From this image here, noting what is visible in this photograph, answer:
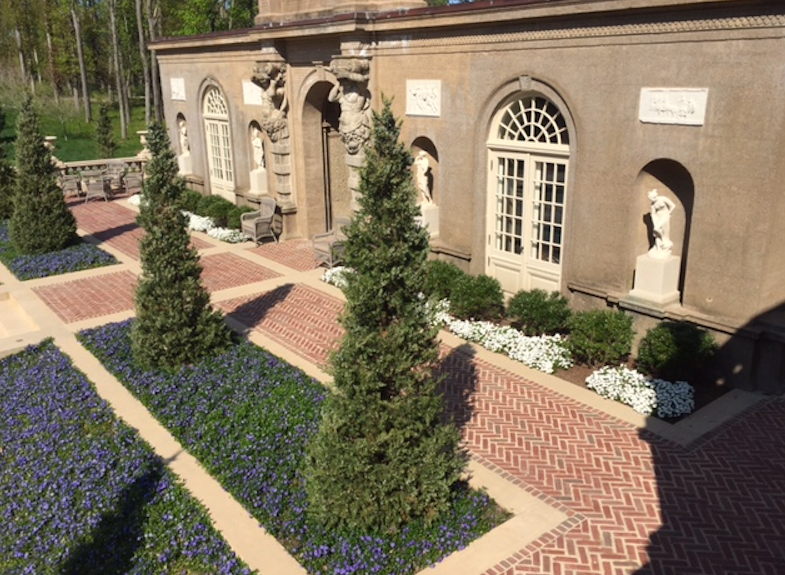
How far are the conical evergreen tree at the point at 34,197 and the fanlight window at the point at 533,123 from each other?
1067 cm

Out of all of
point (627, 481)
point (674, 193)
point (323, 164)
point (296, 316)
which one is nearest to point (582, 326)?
point (674, 193)

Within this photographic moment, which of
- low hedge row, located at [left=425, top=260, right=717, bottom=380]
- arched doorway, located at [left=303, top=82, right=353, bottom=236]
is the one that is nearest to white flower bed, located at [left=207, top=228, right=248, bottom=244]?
arched doorway, located at [left=303, top=82, right=353, bottom=236]

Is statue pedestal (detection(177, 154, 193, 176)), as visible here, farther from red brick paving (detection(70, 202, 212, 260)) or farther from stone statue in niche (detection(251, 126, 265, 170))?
stone statue in niche (detection(251, 126, 265, 170))

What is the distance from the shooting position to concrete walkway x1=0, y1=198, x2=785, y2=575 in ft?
20.0

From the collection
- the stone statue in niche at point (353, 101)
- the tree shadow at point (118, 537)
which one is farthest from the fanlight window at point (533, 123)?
the tree shadow at point (118, 537)

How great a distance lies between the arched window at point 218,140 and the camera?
20.0 m

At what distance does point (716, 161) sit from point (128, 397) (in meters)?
8.49

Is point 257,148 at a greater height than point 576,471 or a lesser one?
greater

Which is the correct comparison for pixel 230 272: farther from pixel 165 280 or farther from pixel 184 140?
pixel 184 140

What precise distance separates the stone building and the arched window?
4.50 m

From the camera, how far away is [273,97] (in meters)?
16.6

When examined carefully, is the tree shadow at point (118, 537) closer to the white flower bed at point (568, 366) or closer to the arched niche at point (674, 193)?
the white flower bed at point (568, 366)

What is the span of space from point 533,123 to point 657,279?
330 cm

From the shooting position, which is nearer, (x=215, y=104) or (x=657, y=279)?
(x=657, y=279)
